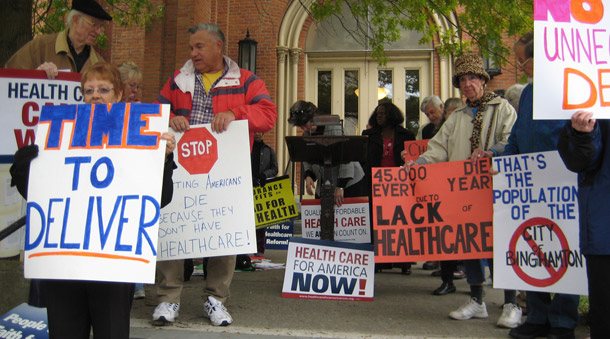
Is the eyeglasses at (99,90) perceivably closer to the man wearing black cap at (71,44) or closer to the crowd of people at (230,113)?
the crowd of people at (230,113)

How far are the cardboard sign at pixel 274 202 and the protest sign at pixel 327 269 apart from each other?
239 centimetres

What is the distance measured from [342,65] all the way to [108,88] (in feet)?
35.3

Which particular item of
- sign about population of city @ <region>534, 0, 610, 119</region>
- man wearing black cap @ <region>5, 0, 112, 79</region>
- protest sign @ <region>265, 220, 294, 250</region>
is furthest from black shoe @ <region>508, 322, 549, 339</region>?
protest sign @ <region>265, 220, 294, 250</region>

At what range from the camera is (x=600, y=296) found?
252cm

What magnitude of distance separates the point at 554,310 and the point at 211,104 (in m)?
2.84

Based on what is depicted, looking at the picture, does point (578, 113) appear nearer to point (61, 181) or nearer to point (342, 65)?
point (61, 181)

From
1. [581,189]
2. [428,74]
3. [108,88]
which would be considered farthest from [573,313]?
[428,74]

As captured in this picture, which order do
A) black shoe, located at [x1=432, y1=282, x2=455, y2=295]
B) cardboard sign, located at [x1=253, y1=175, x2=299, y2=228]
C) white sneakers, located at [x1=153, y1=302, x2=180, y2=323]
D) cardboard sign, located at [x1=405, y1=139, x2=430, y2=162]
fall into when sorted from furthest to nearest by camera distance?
1. cardboard sign, located at [x1=253, y1=175, x2=299, y2=228]
2. cardboard sign, located at [x1=405, y1=139, x2=430, y2=162]
3. black shoe, located at [x1=432, y1=282, x2=455, y2=295]
4. white sneakers, located at [x1=153, y1=302, x2=180, y2=323]

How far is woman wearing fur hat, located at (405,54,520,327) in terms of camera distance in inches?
169

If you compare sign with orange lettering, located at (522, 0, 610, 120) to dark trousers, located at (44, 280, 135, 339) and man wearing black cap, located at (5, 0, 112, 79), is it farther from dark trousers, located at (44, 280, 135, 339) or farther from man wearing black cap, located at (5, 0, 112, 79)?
man wearing black cap, located at (5, 0, 112, 79)

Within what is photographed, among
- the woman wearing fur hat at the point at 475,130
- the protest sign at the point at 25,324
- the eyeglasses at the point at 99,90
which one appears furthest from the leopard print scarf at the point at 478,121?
the protest sign at the point at 25,324

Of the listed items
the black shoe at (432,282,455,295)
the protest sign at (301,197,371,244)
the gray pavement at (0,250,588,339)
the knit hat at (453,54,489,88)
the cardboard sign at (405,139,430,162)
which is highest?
the knit hat at (453,54,489,88)

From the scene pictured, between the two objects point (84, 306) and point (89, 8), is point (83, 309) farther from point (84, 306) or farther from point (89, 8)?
point (89, 8)

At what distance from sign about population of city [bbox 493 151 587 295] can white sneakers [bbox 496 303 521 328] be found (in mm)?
375
